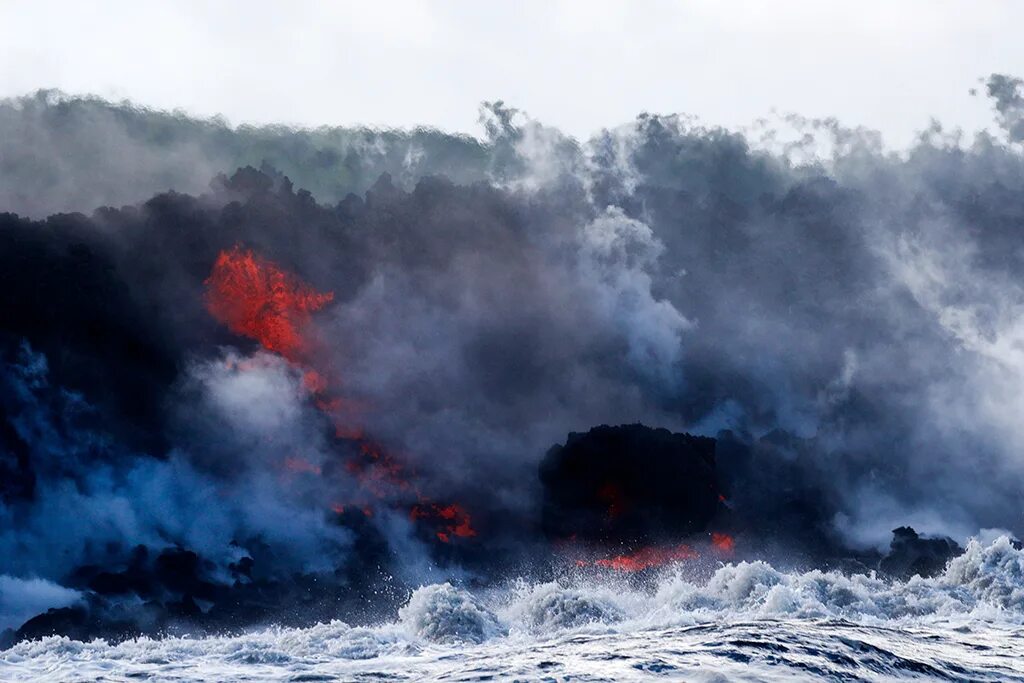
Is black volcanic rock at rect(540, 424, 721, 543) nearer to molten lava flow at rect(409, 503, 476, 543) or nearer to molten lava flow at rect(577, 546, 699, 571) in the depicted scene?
molten lava flow at rect(577, 546, 699, 571)

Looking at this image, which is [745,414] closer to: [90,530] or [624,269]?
[624,269]

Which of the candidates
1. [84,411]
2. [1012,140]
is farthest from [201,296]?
[1012,140]

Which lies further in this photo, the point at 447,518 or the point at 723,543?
the point at 723,543

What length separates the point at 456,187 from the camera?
49938 mm

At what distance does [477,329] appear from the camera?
4747 cm

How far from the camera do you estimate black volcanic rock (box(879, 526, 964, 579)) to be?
146 feet

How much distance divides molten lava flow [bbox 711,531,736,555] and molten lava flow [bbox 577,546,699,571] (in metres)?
1.04

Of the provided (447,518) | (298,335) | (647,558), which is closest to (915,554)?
(647,558)

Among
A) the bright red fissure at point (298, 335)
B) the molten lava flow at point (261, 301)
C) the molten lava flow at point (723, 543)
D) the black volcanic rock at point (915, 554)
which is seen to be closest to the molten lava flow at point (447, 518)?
the bright red fissure at point (298, 335)

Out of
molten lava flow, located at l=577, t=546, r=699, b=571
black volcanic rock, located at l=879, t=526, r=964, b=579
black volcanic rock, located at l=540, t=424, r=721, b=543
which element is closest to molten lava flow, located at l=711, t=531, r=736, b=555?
black volcanic rock, located at l=540, t=424, r=721, b=543

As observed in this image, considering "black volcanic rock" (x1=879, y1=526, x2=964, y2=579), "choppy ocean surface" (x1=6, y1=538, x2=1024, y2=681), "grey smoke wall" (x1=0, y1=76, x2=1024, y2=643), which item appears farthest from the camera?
"black volcanic rock" (x1=879, y1=526, x2=964, y2=579)

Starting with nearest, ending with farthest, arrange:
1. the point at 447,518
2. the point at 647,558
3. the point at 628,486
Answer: the point at 647,558
the point at 447,518
the point at 628,486

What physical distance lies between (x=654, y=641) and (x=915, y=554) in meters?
19.8

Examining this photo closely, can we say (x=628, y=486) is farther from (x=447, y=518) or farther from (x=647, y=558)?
(x=447, y=518)
